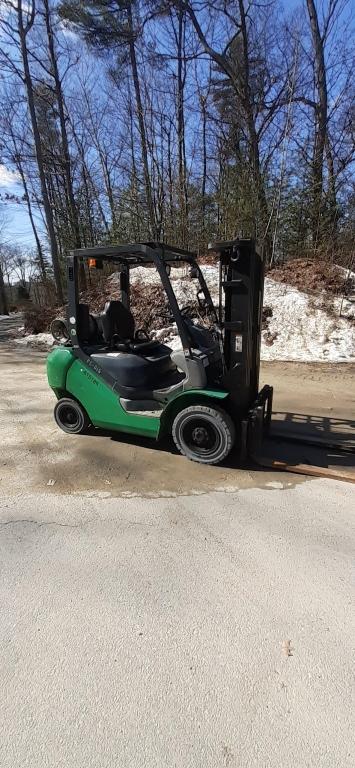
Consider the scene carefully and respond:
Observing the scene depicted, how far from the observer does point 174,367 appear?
A: 4.39 m

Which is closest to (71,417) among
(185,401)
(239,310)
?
(185,401)

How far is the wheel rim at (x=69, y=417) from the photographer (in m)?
4.54

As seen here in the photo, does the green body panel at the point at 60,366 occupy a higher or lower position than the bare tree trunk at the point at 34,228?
lower

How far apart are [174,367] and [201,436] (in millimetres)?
976

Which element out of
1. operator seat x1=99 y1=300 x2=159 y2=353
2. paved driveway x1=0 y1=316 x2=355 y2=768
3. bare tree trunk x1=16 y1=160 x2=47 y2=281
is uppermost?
bare tree trunk x1=16 y1=160 x2=47 y2=281

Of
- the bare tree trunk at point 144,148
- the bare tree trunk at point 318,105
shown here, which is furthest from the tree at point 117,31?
the bare tree trunk at point 318,105

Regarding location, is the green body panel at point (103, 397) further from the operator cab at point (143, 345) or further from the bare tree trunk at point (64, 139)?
the bare tree trunk at point (64, 139)

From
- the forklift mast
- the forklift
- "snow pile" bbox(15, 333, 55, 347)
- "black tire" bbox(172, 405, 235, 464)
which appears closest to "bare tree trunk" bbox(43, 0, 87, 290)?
"snow pile" bbox(15, 333, 55, 347)

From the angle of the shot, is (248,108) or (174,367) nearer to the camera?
(174,367)

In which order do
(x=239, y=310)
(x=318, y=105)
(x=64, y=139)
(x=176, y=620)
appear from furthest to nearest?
1. (x=64, y=139)
2. (x=318, y=105)
3. (x=239, y=310)
4. (x=176, y=620)

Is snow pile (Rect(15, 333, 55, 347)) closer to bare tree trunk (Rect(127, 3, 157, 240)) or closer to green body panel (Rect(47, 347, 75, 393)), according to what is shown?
bare tree trunk (Rect(127, 3, 157, 240))

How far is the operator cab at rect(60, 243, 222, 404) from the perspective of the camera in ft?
12.0

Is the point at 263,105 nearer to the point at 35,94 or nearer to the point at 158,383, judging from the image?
the point at 35,94

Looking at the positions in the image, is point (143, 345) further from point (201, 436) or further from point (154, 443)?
point (201, 436)
